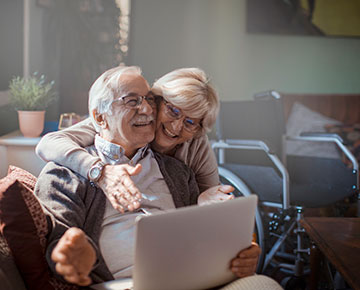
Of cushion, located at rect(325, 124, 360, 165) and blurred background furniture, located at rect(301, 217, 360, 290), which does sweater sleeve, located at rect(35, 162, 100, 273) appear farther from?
cushion, located at rect(325, 124, 360, 165)

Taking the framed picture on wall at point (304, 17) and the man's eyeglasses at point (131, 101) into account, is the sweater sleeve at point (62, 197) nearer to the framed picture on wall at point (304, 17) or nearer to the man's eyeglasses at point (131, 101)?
the man's eyeglasses at point (131, 101)

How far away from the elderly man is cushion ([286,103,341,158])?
7.12 feet

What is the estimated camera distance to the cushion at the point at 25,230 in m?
1.12

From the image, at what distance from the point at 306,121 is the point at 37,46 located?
2250mm

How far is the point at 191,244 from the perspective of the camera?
3.34 feet

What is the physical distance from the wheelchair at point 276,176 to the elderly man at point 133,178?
0.96 m

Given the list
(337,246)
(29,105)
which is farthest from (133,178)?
(29,105)

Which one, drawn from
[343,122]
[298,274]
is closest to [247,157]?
[298,274]

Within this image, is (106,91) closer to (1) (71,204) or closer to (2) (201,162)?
(1) (71,204)

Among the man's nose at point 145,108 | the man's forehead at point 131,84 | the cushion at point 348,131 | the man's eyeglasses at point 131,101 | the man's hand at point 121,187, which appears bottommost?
the cushion at point 348,131

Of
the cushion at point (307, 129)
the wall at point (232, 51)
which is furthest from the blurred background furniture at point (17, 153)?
the cushion at point (307, 129)

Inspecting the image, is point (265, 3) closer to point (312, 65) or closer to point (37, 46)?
point (312, 65)

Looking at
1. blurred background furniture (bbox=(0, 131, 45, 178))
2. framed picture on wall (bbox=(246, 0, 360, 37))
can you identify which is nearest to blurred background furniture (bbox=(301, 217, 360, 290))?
blurred background furniture (bbox=(0, 131, 45, 178))

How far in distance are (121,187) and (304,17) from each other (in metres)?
3.22
